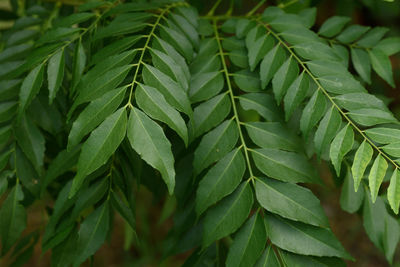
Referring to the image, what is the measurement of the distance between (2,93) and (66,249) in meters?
0.35

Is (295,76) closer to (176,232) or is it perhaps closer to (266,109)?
(266,109)

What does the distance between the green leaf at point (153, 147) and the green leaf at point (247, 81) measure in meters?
0.29

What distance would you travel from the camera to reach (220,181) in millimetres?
767

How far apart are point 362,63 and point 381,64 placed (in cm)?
5

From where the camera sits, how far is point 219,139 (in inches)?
32.2

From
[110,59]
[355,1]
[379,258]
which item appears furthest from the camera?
[379,258]

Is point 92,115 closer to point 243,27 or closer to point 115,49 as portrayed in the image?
point 115,49

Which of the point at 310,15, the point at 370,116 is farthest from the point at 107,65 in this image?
the point at 310,15

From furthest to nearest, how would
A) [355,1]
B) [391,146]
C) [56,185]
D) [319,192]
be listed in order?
[319,192]
[355,1]
[56,185]
[391,146]

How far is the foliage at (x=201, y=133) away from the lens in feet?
2.33

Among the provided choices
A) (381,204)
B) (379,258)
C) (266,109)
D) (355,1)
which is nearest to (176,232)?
(266,109)

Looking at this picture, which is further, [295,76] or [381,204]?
[381,204]

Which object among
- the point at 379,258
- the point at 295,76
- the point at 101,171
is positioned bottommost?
the point at 379,258

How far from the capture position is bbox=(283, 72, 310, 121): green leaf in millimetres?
803
